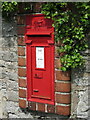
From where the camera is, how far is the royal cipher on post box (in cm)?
248

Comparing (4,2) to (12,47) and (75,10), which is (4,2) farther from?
(75,10)

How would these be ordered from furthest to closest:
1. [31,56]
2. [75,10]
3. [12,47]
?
1. [12,47]
2. [31,56]
3. [75,10]

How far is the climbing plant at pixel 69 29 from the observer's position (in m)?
2.35

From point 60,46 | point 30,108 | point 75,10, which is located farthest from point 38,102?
point 75,10

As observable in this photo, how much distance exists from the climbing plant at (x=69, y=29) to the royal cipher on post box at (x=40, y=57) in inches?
3.5

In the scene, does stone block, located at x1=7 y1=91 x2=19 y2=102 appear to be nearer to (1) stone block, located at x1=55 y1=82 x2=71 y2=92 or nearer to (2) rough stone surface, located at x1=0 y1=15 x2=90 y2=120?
(2) rough stone surface, located at x1=0 y1=15 x2=90 y2=120

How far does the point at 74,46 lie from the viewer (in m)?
2.41

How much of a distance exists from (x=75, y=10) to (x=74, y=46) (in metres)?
0.35

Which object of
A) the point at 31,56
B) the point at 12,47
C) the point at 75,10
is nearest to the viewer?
the point at 75,10

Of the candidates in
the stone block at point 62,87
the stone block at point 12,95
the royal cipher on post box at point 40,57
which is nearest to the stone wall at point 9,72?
the stone block at point 12,95

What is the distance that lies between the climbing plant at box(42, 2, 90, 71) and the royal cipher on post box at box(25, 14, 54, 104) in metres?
0.09

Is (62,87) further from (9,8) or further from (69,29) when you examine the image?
(9,8)

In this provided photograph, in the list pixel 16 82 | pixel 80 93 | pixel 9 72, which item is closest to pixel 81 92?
pixel 80 93

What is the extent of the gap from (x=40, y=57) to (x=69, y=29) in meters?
0.43
